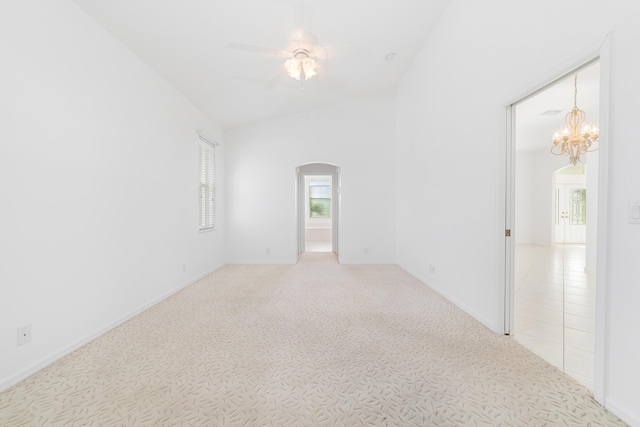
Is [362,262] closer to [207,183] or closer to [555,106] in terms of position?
[207,183]

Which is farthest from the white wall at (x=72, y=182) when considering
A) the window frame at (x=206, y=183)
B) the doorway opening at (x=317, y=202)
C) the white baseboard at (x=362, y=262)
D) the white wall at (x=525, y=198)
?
the white wall at (x=525, y=198)

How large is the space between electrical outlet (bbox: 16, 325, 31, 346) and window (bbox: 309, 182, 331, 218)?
8843 millimetres

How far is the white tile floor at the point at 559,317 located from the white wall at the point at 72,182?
147 inches

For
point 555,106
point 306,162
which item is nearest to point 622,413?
point 306,162

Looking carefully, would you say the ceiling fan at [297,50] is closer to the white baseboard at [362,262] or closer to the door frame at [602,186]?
the door frame at [602,186]

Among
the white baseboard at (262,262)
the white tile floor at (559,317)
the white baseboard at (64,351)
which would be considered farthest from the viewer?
the white baseboard at (262,262)

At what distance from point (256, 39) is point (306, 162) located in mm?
2800

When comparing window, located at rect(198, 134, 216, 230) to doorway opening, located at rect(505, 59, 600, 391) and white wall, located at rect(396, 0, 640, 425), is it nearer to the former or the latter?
white wall, located at rect(396, 0, 640, 425)

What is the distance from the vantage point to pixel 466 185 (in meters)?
2.85

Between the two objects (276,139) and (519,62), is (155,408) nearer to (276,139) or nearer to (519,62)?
(519,62)

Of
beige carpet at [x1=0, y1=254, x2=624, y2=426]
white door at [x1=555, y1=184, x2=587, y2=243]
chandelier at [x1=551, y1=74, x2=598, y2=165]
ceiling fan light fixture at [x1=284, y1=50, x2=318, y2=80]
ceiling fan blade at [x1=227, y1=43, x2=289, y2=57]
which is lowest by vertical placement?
beige carpet at [x1=0, y1=254, x2=624, y2=426]

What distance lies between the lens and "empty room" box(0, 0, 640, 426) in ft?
4.82

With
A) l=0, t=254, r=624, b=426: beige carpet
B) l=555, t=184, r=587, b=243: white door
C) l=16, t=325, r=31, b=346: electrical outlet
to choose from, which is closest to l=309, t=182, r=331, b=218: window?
l=0, t=254, r=624, b=426: beige carpet

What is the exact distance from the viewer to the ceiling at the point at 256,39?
2.46 meters
